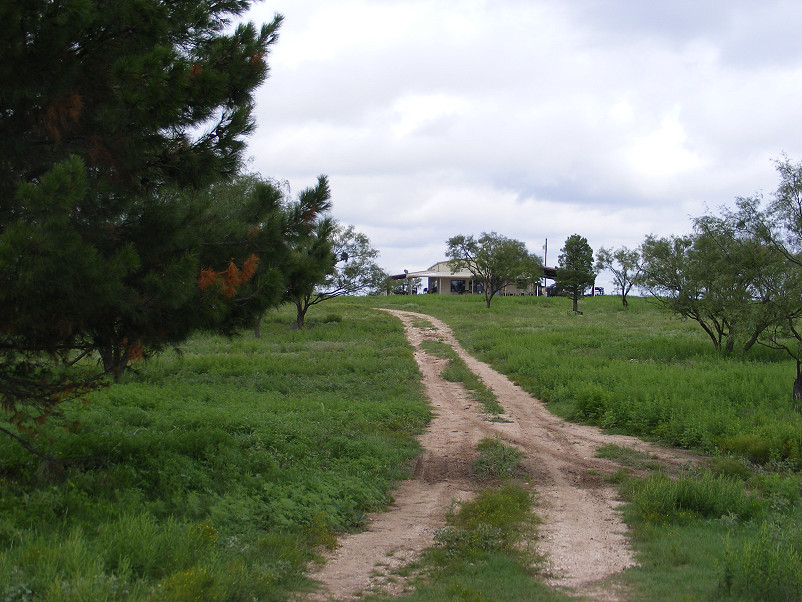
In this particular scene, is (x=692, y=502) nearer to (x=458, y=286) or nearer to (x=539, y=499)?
(x=539, y=499)

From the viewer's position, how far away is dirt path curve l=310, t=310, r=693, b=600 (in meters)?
5.90

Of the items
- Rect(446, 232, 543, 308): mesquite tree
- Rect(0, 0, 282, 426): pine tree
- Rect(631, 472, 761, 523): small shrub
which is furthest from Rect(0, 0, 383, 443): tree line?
Rect(446, 232, 543, 308): mesquite tree

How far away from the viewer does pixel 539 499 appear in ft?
28.2

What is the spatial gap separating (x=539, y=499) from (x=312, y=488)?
3109 mm

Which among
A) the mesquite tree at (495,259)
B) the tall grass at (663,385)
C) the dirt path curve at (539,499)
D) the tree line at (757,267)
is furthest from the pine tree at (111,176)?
the mesquite tree at (495,259)

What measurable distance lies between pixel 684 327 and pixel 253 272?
34016 millimetres

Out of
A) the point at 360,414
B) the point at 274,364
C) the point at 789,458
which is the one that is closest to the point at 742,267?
the point at 789,458

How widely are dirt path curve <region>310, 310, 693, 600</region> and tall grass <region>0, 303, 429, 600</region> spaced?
363mm

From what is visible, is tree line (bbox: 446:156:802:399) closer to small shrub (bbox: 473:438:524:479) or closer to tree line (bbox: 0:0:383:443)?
small shrub (bbox: 473:438:524:479)

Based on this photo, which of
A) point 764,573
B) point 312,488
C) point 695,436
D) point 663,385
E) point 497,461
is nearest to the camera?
point 764,573

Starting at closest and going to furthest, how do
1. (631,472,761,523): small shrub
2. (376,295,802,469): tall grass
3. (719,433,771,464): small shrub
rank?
1. (631,472,761,523): small shrub
2. (719,433,771,464): small shrub
3. (376,295,802,469): tall grass

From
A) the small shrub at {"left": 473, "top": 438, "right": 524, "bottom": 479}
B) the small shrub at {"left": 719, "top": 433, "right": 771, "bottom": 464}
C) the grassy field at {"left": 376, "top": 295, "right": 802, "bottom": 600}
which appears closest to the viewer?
the grassy field at {"left": 376, "top": 295, "right": 802, "bottom": 600}

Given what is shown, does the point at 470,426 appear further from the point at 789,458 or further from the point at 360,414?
the point at 789,458

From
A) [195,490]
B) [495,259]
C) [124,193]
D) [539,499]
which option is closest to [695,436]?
[539,499]
